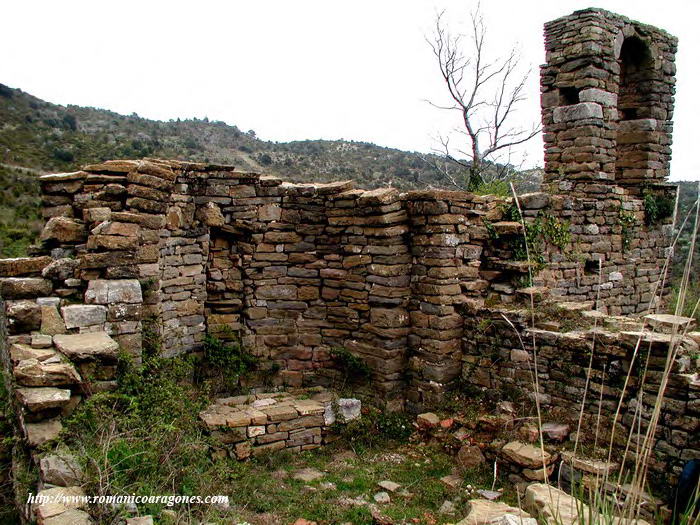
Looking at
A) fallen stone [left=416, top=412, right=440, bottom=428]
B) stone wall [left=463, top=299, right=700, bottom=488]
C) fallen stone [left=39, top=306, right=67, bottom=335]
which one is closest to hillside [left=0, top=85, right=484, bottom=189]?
stone wall [left=463, top=299, right=700, bottom=488]

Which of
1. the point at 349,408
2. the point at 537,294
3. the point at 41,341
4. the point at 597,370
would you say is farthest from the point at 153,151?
the point at 597,370

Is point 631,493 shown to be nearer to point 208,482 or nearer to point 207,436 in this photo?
point 208,482

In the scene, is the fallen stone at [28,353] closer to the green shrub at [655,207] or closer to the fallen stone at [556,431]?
the fallen stone at [556,431]

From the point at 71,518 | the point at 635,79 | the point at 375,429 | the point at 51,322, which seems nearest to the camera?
the point at 71,518

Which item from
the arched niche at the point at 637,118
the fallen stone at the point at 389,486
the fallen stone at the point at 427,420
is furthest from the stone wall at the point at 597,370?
the arched niche at the point at 637,118

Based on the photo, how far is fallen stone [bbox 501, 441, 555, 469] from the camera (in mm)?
5379

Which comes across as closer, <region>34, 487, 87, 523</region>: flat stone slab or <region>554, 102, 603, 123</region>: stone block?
<region>34, 487, 87, 523</region>: flat stone slab

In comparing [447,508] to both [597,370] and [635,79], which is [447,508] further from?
[635,79]

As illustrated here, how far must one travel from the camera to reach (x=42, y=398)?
387cm

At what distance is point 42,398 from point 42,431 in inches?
9.1

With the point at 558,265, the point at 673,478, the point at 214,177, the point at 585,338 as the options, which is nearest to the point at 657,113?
the point at 558,265

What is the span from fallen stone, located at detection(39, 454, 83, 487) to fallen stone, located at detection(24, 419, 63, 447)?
22 centimetres

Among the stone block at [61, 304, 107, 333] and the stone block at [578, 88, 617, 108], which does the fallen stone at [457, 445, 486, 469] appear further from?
the stone block at [578, 88, 617, 108]

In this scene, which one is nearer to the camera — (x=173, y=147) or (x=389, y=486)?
(x=389, y=486)
